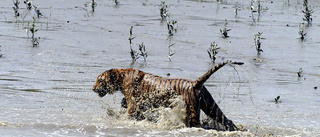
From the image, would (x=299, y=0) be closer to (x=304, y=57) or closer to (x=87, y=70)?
(x=304, y=57)

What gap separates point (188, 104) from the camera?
5.90m

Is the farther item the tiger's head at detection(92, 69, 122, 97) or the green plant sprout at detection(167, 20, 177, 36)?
Result: the green plant sprout at detection(167, 20, 177, 36)

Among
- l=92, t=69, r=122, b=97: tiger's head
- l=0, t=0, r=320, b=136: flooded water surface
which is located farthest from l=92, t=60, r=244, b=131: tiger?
l=0, t=0, r=320, b=136: flooded water surface

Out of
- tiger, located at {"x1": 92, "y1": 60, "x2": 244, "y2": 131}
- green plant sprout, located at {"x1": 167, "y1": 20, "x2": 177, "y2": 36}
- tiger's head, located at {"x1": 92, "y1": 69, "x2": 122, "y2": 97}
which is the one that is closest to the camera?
tiger, located at {"x1": 92, "y1": 60, "x2": 244, "y2": 131}

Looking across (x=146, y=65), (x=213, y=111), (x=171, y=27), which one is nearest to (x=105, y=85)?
(x=213, y=111)

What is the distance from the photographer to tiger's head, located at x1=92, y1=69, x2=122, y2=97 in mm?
6715

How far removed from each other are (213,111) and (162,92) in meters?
0.57

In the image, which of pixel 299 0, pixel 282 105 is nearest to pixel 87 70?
pixel 282 105

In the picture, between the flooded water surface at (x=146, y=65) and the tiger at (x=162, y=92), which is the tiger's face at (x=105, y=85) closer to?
the tiger at (x=162, y=92)

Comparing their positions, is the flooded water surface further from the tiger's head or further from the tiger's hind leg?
the tiger's head

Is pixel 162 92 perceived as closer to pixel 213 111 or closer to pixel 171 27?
pixel 213 111

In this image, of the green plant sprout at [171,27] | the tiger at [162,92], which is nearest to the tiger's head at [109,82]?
the tiger at [162,92]

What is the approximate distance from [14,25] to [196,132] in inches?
330

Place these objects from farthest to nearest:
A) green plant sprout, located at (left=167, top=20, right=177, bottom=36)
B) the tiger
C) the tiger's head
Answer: green plant sprout, located at (left=167, top=20, right=177, bottom=36) → the tiger's head → the tiger
